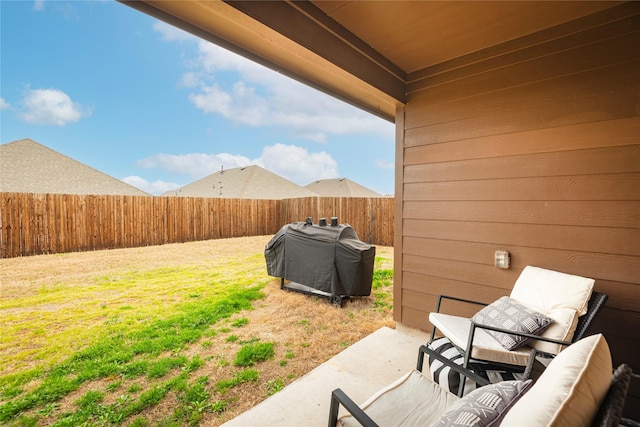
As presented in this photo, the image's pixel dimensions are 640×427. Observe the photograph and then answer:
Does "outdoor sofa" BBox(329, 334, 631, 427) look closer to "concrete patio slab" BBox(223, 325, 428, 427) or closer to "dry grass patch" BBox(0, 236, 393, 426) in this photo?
"concrete patio slab" BBox(223, 325, 428, 427)

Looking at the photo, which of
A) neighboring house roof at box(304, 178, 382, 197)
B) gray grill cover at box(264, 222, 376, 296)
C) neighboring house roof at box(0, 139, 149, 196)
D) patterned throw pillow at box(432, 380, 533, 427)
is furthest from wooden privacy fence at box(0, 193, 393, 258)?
neighboring house roof at box(304, 178, 382, 197)

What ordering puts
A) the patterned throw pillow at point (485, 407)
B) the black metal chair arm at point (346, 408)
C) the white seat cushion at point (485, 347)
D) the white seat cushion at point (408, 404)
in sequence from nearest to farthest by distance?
the patterned throw pillow at point (485, 407)
the black metal chair arm at point (346, 408)
the white seat cushion at point (408, 404)
the white seat cushion at point (485, 347)

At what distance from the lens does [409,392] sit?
1283mm

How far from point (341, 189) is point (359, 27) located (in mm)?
21473

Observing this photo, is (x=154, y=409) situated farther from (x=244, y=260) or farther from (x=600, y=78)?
(x=244, y=260)

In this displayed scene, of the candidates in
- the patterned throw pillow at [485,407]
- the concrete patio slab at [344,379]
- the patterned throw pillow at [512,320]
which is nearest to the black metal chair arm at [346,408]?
the patterned throw pillow at [485,407]

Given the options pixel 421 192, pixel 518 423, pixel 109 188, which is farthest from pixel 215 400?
pixel 109 188

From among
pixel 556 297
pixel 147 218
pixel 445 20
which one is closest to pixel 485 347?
pixel 556 297

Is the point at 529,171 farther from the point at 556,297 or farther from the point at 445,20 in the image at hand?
the point at 445,20

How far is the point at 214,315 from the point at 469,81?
373 cm

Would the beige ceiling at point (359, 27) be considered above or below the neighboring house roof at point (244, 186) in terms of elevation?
below

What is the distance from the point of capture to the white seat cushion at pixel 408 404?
3.63 feet

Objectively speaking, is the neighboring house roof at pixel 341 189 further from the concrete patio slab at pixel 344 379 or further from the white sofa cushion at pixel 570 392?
the white sofa cushion at pixel 570 392

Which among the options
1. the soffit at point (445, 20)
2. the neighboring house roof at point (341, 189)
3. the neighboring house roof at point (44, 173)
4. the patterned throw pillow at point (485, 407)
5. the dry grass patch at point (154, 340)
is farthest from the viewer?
the neighboring house roof at point (341, 189)
